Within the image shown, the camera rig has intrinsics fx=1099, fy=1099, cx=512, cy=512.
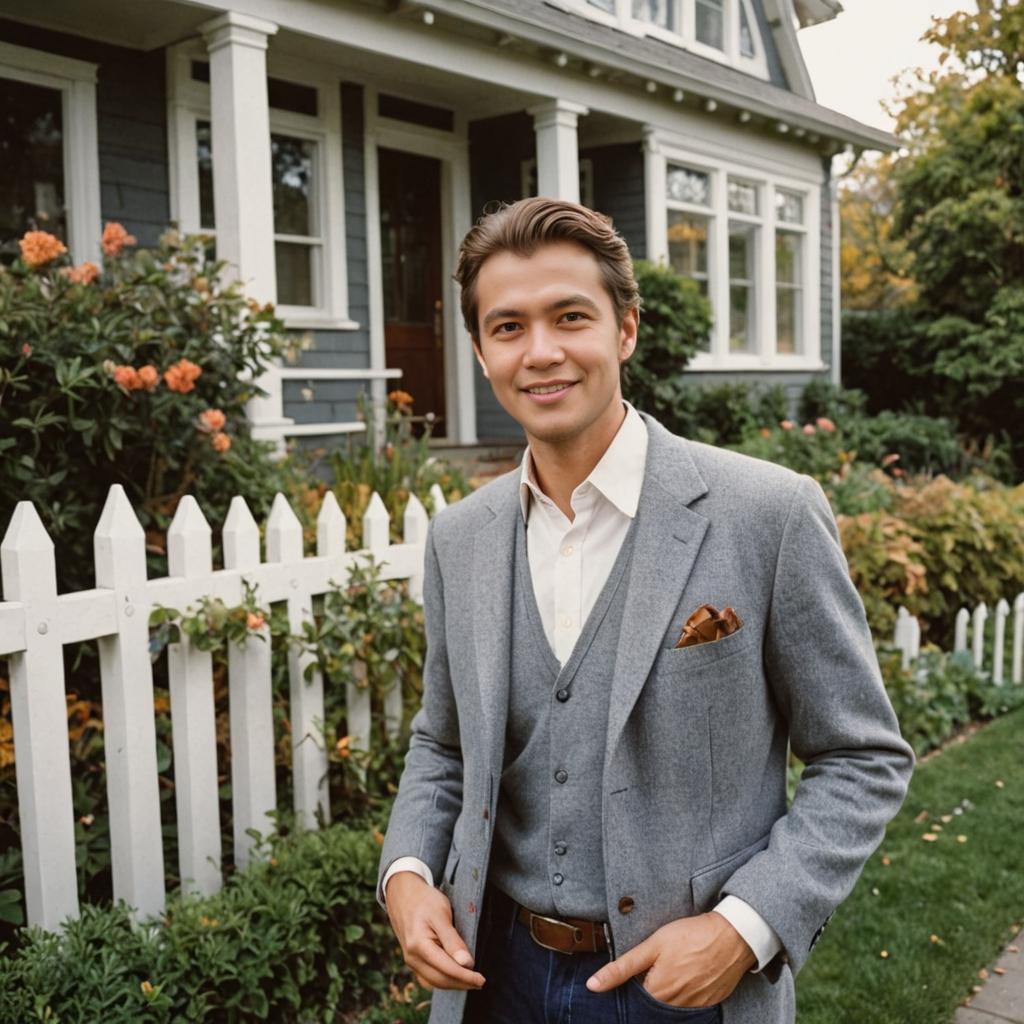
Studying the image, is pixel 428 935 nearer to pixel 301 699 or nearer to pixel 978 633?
pixel 301 699

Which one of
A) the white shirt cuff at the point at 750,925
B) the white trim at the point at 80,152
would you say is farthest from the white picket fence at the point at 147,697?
Result: the white trim at the point at 80,152

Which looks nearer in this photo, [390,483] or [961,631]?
[390,483]

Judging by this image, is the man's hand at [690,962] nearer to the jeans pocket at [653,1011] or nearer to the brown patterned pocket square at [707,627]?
the jeans pocket at [653,1011]

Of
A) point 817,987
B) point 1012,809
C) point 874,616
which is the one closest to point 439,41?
point 874,616

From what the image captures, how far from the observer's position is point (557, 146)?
32.1 ft

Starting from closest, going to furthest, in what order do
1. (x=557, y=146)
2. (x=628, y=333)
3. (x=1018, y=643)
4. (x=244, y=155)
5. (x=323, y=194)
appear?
(x=628, y=333) → (x=1018, y=643) → (x=244, y=155) → (x=323, y=194) → (x=557, y=146)

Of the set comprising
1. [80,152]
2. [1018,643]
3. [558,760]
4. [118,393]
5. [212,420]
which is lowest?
[1018,643]

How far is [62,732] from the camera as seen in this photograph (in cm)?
286

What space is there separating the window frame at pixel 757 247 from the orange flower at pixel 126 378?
7826mm

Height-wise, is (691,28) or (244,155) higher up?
(691,28)

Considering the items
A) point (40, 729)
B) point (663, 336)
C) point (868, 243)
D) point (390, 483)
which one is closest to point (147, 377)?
point (40, 729)

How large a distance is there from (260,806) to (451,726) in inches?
62.7

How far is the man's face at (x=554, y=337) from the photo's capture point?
67.1 inches

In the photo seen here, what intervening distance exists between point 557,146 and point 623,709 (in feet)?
29.4
